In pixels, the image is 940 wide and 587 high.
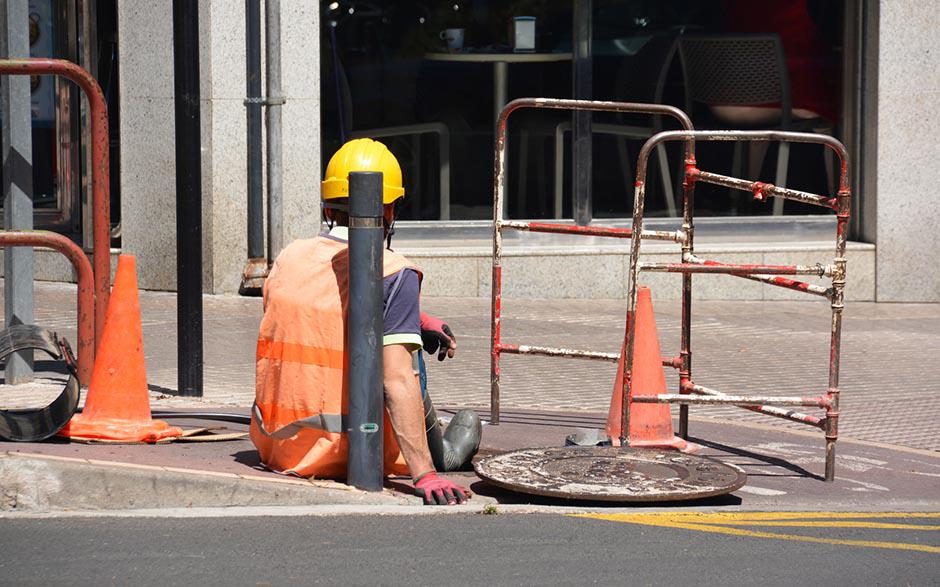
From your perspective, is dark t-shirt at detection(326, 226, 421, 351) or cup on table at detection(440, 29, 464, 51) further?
cup on table at detection(440, 29, 464, 51)

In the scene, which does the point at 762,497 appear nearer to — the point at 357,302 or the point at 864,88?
the point at 357,302

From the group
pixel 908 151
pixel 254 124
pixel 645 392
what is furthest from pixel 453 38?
pixel 645 392

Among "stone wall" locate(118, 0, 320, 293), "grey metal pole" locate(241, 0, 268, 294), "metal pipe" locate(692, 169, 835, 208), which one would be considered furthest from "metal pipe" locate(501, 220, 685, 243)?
"stone wall" locate(118, 0, 320, 293)

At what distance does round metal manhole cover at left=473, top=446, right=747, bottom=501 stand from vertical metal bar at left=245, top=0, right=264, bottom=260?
597 centimetres

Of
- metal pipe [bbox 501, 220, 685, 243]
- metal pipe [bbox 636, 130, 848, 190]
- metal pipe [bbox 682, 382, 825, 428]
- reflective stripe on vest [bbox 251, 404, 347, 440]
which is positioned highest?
metal pipe [bbox 636, 130, 848, 190]

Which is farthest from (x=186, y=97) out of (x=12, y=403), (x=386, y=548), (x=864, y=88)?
(x=864, y=88)

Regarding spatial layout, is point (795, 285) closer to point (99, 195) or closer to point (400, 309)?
point (400, 309)

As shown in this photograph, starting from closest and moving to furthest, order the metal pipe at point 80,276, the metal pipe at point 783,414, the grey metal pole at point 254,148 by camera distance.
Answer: the metal pipe at point 783,414, the metal pipe at point 80,276, the grey metal pole at point 254,148

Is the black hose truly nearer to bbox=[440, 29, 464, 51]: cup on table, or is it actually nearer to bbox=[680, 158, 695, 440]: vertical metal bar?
bbox=[680, 158, 695, 440]: vertical metal bar

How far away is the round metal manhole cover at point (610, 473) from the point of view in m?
5.91

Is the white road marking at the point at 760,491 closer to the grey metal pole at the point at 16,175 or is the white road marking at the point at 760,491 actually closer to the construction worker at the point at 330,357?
the construction worker at the point at 330,357

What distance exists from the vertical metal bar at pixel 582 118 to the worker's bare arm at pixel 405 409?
7.84 m

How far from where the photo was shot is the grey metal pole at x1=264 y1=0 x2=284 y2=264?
40.0ft

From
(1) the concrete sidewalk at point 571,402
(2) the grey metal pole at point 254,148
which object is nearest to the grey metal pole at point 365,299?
(1) the concrete sidewalk at point 571,402
